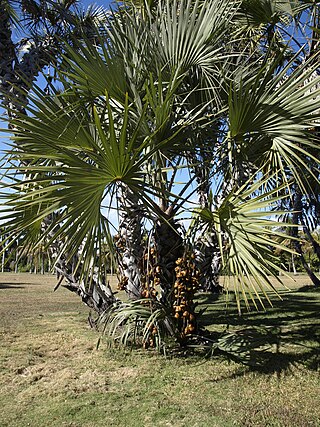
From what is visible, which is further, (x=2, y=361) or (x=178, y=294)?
(x=2, y=361)

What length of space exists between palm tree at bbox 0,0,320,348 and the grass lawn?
24.5 inches

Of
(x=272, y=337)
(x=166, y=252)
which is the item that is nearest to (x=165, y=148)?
(x=166, y=252)

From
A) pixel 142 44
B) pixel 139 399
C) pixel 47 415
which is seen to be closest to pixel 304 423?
pixel 139 399

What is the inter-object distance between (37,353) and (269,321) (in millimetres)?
3707

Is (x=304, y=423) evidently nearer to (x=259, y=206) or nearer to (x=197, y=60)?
(x=259, y=206)

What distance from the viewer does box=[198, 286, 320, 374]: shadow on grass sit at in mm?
5016

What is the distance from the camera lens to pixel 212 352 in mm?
5074

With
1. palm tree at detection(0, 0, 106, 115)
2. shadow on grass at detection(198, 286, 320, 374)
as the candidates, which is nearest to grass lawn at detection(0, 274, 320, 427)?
shadow on grass at detection(198, 286, 320, 374)

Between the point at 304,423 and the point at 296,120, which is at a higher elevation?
the point at 296,120

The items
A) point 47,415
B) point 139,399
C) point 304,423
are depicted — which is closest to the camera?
point 304,423

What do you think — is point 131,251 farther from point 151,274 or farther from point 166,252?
point 151,274

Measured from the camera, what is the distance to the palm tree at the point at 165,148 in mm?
3658

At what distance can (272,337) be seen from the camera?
237 inches

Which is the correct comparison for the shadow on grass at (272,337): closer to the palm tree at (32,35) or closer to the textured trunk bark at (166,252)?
the textured trunk bark at (166,252)
